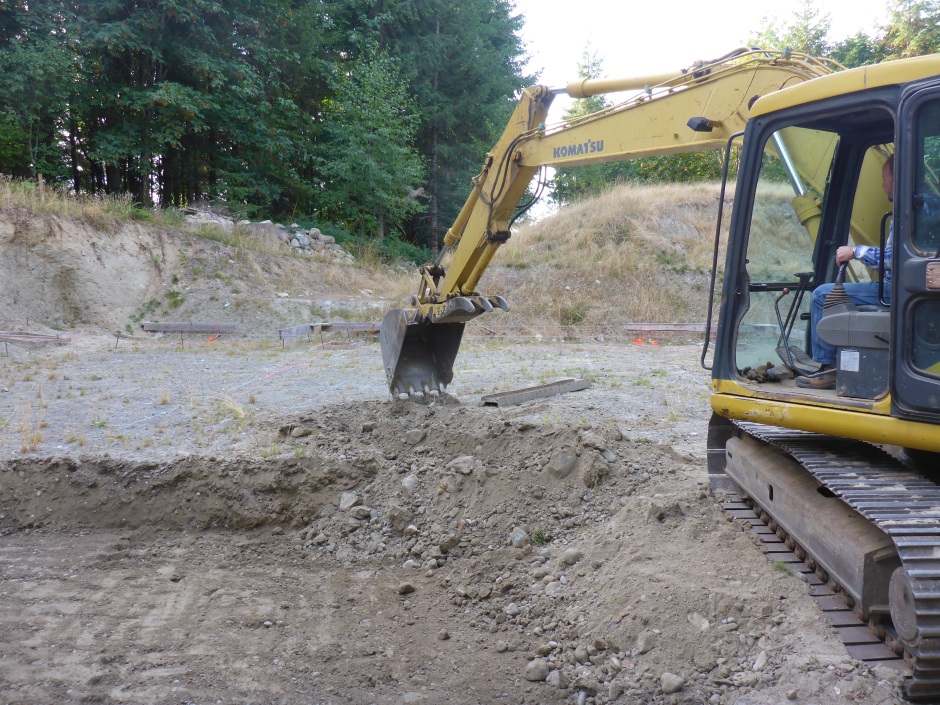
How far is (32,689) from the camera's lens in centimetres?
318

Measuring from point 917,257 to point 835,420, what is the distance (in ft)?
2.45

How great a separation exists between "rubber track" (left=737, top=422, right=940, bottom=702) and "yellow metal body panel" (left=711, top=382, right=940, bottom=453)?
15cm

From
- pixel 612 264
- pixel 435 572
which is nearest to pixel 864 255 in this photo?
pixel 435 572

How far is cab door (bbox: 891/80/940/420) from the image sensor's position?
2.87 meters

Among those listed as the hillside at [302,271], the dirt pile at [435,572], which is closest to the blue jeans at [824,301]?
the dirt pile at [435,572]

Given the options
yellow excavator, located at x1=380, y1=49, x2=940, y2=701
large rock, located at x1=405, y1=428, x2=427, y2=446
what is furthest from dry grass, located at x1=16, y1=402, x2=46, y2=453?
yellow excavator, located at x1=380, y1=49, x2=940, y2=701

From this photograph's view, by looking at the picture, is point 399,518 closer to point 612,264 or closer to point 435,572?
point 435,572

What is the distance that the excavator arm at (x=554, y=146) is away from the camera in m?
4.46

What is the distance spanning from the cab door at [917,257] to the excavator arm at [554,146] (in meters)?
0.90

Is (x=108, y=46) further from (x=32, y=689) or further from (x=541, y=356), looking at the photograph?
(x=32, y=689)

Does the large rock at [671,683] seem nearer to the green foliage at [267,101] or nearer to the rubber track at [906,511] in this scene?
the rubber track at [906,511]

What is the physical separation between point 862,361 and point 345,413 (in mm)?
4839

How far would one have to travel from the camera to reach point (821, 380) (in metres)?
3.54

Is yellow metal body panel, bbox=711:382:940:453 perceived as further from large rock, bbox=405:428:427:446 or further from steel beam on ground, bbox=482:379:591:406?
steel beam on ground, bbox=482:379:591:406
